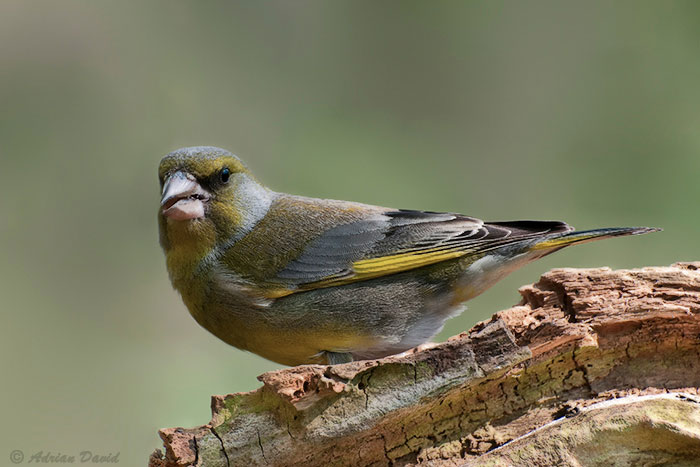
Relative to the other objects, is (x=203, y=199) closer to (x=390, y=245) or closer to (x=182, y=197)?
(x=182, y=197)

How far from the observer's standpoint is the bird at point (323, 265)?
3512 millimetres

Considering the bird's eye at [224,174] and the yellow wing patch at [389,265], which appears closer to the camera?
the yellow wing patch at [389,265]

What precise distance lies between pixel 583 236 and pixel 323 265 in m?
1.12

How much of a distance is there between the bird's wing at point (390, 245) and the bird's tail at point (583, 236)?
5 cm

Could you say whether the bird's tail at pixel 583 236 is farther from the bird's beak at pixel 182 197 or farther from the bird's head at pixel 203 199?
the bird's beak at pixel 182 197

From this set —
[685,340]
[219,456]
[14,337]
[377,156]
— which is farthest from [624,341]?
[14,337]

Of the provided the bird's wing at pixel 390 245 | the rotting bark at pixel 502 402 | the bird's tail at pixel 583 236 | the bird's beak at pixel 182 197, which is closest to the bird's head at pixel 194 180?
the bird's beak at pixel 182 197

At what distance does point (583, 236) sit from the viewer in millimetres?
3428

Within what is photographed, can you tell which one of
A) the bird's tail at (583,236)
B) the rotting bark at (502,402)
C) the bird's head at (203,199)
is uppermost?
the bird's head at (203,199)

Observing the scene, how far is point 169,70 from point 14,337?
7.43 ft

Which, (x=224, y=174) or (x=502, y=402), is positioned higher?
(x=224, y=174)

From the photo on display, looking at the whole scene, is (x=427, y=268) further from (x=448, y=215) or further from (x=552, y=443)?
(x=552, y=443)

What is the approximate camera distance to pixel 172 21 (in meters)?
6.46

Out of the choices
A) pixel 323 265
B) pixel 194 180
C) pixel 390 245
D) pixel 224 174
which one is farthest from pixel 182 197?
pixel 390 245
